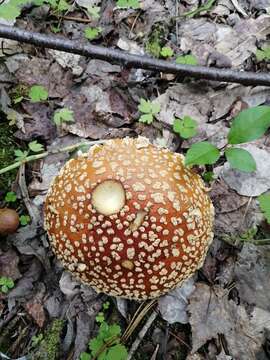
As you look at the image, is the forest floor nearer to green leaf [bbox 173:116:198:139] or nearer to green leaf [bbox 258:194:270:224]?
green leaf [bbox 173:116:198:139]

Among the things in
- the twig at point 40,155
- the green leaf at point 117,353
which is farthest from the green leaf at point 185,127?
the green leaf at point 117,353

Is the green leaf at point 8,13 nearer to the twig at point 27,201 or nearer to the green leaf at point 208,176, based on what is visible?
the twig at point 27,201

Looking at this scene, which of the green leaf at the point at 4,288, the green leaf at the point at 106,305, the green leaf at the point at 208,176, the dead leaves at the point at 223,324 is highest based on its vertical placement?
the green leaf at the point at 208,176

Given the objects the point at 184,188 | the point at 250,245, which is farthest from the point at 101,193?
the point at 250,245

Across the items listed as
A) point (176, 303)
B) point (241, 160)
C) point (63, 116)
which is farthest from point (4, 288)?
point (241, 160)

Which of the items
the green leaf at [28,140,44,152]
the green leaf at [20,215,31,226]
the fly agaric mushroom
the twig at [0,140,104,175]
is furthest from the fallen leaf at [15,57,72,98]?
the fly agaric mushroom

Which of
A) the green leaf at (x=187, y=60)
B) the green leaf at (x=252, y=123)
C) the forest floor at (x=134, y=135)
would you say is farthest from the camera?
the green leaf at (x=187, y=60)
